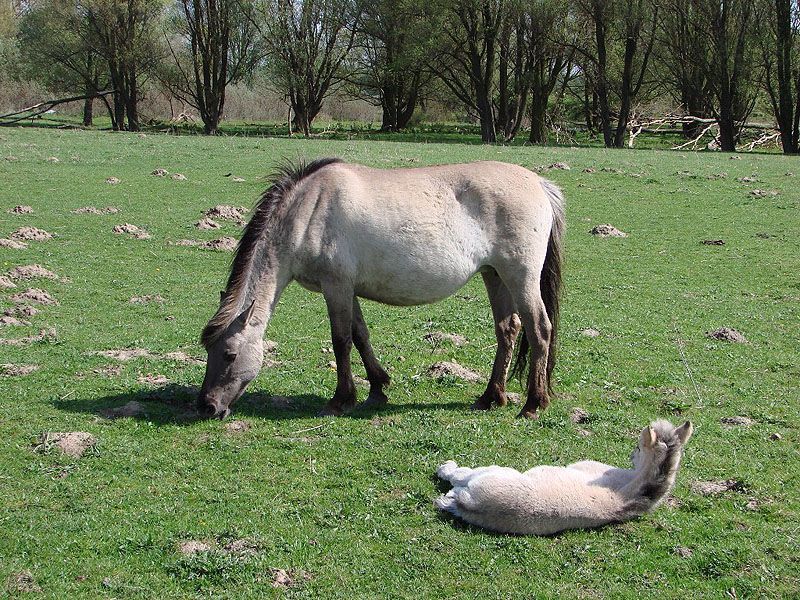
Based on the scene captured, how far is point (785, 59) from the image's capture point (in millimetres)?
37344

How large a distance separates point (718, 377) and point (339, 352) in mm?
4107

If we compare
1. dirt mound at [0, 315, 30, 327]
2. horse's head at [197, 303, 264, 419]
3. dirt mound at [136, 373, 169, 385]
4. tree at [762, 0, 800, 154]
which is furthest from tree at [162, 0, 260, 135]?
horse's head at [197, 303, 264, 419]

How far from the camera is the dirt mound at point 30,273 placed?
11.5 metres

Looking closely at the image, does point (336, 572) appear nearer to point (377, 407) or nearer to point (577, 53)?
point (377, 407)

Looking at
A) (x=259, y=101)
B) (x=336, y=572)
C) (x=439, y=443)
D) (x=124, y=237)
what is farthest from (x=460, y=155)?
(x=259, y=101)

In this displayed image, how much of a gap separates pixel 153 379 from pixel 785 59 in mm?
37349

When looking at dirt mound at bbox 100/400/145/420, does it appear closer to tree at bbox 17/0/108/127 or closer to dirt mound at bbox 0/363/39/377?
dirt mound at bbox 0/363/39/377

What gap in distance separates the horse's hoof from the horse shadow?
58 cm

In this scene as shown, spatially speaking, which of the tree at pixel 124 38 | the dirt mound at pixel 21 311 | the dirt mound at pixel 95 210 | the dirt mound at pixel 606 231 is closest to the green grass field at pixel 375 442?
the dirt mound at pixel 21 311

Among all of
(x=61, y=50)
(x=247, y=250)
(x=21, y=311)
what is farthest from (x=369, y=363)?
(x=61, y=50)

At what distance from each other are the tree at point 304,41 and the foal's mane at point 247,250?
126 ft

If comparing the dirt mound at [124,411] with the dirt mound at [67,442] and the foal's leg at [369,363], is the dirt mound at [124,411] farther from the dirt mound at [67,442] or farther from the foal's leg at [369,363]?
the foal's leg at [369,363]

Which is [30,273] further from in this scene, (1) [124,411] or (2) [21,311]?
(1) [124,411]

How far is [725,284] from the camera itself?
43.4 ft
